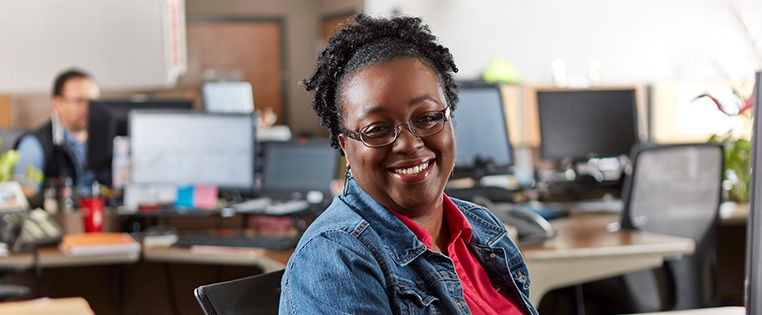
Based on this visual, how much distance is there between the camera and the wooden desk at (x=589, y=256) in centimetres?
280

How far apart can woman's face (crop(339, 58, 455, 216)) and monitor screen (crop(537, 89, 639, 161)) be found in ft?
10.3

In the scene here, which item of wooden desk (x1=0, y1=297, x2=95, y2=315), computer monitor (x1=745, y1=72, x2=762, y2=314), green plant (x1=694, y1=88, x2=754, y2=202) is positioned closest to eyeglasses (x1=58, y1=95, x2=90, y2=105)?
wooden desk (x1=0, y1=297, x2=95, y2=315)

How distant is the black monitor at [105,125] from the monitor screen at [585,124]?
6.34ft

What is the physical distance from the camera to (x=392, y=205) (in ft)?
4.23

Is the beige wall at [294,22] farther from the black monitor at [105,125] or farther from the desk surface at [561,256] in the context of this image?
the desk surface at [561,256]

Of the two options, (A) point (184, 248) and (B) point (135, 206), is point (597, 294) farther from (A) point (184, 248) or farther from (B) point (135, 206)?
(B) point (135, 206)

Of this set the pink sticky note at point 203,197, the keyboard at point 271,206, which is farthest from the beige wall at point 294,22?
the pink sticky note at point 203,197

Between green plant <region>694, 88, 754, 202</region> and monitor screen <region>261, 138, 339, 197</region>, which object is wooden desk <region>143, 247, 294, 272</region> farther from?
green plant <region>694, 88, 754, 202</region>

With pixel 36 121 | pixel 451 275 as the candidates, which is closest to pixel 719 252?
pixel 451 275

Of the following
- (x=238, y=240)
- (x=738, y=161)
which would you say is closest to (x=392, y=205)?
(x=238, y=240)

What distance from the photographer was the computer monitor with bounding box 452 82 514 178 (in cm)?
380

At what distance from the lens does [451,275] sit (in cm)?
125

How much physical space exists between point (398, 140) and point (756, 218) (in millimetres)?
482

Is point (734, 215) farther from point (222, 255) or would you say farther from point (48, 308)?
point (48, 308)
